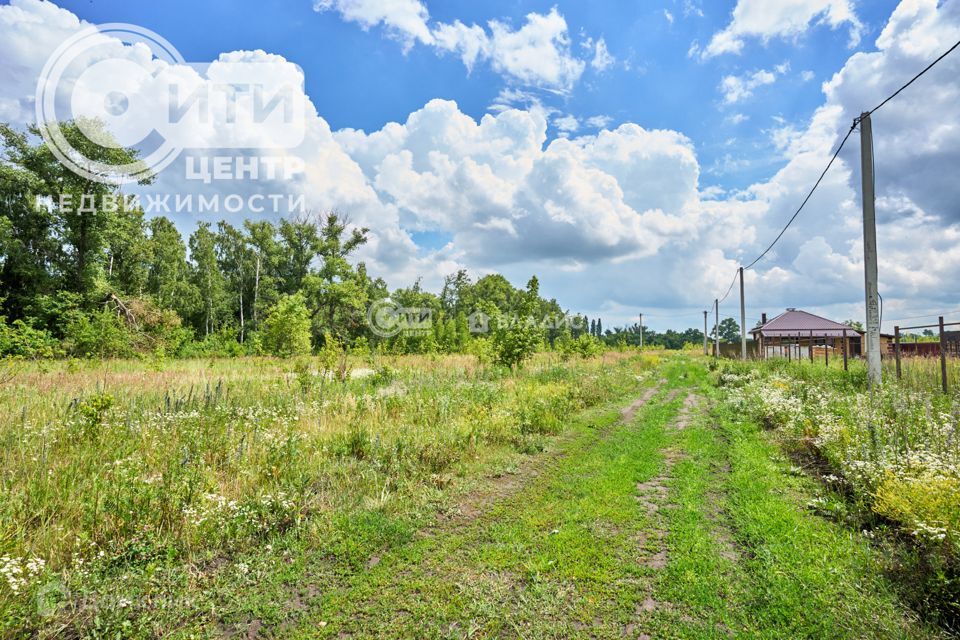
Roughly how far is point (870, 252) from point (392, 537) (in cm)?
1165

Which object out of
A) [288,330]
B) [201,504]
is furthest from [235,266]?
[201,504]

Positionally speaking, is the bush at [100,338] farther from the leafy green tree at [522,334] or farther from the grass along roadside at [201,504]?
the leafy green tree at [522,334]

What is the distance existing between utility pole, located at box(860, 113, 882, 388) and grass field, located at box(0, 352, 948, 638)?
4.76m

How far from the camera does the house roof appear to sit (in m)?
38.2

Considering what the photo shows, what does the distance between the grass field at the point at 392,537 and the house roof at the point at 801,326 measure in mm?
40706

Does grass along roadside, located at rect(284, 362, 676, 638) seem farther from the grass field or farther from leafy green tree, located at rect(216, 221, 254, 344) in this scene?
leafy green tree, located at rect(216, 221, 254, 344)

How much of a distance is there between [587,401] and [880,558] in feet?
28.1

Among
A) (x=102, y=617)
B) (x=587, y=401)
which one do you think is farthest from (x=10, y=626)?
(x=587, y=401)

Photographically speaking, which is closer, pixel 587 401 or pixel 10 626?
pixel 10 626

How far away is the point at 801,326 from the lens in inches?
1586

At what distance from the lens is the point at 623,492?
209 inches

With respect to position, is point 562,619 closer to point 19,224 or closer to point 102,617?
point 102,617

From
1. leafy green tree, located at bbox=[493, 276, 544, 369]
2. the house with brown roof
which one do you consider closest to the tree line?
leafy green tree, located at bbox=[493, 276, 544, 369]

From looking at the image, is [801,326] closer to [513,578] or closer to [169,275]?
[513,578]
